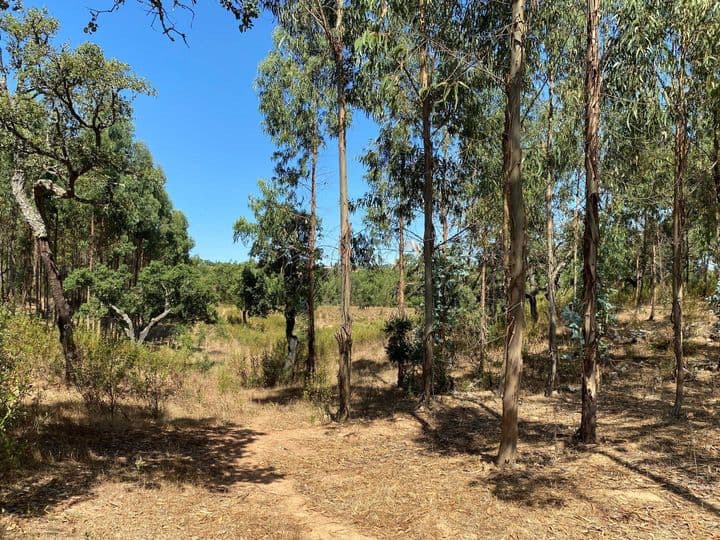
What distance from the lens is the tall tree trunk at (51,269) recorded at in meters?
8.88

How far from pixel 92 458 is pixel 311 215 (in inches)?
316

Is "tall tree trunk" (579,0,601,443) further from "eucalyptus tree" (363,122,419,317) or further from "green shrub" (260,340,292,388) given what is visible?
"green shrub" (260,340,292,388)

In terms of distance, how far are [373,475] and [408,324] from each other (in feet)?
20.7

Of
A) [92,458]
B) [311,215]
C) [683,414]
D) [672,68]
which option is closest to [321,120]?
[311,215]

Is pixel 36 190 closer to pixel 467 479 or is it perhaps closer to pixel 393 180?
pixel 393 180

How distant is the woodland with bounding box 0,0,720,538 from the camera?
472 centimetres

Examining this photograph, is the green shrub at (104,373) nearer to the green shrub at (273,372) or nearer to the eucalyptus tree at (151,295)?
the green shrub at (273,372)

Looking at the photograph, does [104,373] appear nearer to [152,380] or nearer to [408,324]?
[152,380]

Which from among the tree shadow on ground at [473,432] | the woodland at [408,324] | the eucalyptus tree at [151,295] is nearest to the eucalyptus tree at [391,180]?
the woodland at [408,324]

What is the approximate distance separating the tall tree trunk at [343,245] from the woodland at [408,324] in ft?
0.15

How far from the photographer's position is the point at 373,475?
19.9 feet

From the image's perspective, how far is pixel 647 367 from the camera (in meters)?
13.1

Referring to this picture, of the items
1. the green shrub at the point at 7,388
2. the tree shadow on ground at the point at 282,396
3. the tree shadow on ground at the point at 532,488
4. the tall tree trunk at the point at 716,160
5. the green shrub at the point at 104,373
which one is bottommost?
the tree shadow on ground at the point at 282,396

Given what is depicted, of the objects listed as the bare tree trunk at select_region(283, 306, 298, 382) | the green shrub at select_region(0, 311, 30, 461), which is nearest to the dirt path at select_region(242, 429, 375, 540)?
the green shrub at select_region(0, 311, 30, 461)
